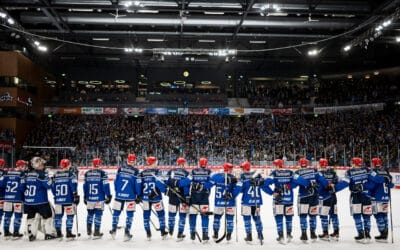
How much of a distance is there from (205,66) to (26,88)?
1548cm

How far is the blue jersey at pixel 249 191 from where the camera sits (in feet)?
26.6

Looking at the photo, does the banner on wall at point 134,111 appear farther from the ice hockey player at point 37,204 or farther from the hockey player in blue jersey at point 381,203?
the hockey player in blue jersey at point 381,203

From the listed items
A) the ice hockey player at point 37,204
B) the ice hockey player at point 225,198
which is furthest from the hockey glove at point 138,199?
the ice hockey player at point 37,204


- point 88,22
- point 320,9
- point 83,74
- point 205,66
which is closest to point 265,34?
point 320,9

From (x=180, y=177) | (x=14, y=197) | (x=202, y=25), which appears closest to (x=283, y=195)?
(x=180, y=177)

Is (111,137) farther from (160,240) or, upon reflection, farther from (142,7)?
(160,240)

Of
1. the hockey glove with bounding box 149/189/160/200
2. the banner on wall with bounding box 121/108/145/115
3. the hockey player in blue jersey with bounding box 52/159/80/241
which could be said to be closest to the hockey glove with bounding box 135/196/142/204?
the hockey glove with bounding box 149/189/160/200

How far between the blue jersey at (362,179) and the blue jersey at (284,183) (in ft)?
3.34

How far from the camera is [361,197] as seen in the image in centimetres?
820

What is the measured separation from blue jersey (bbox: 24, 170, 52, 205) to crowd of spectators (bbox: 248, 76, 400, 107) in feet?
84.6

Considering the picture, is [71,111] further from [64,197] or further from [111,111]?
[64,197]

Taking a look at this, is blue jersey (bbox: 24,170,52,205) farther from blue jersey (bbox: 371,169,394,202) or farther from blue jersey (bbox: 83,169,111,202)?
blue jersey (bbox: 371,169,394,202)

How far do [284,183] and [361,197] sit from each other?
1.63 metres

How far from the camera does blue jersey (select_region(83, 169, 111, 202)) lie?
8366 millimetres
